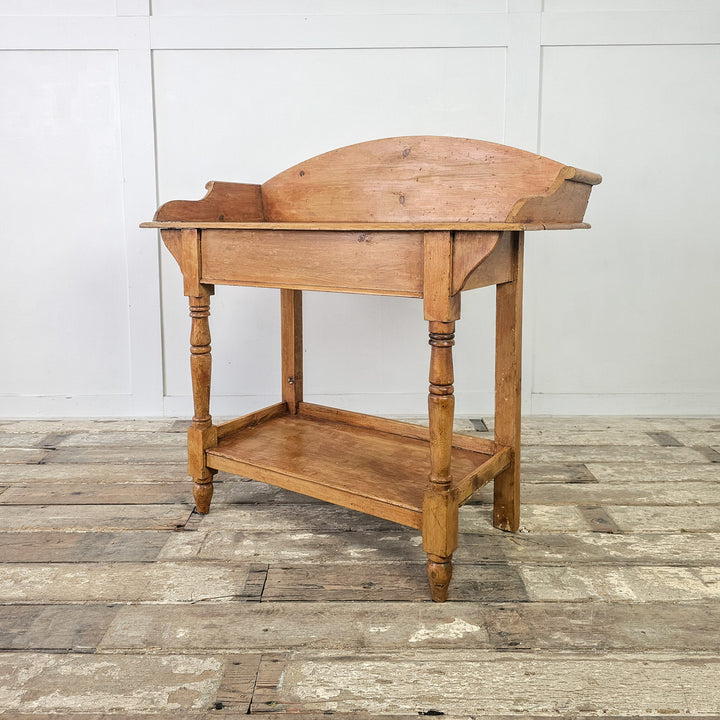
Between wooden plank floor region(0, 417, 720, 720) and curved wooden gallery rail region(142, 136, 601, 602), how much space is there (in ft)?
0.55

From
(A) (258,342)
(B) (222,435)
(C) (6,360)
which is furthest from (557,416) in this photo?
(C) (6,360)

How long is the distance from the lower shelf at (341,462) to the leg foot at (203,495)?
0.07m

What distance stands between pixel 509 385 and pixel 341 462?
0.56 metres

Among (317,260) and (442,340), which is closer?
(442,340)

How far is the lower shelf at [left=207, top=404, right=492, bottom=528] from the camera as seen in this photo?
1.93 meters

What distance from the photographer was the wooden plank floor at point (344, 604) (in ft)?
4.64

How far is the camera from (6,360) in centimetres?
340

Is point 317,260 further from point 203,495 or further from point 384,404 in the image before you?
point 384,404

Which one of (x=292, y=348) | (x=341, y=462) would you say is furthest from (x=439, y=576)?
(x=292, y=348)

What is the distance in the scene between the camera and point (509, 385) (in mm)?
2100

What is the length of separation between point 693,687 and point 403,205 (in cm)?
163

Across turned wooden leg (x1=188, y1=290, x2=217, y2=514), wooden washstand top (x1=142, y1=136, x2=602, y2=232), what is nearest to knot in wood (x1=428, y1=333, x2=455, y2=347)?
wooden washstand top (x1=142, y1=136, x2=602, y2=232)

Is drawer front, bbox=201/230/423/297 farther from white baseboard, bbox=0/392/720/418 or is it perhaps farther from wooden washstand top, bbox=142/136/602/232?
white baseboard, bbox=0/392/720/418

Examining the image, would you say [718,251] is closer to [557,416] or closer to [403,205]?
[557,416]
